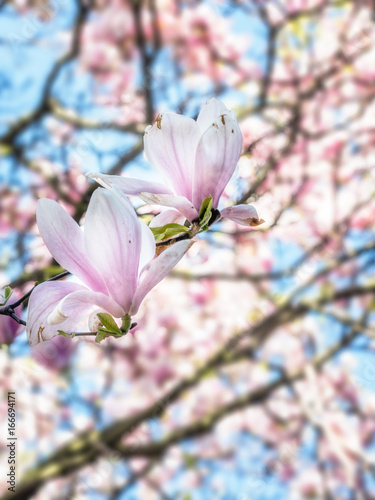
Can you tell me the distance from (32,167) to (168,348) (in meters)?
1.23

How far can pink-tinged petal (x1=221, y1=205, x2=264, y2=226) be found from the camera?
0.31m

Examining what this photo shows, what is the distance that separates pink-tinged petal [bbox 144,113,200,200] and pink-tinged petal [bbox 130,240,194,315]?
2.9 inches

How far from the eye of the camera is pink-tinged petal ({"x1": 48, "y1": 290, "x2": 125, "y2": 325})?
0.24 m

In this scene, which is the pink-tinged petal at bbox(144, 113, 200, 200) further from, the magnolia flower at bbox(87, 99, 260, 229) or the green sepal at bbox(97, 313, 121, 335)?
the green sepal at bbox(97, 313, 121, 335)

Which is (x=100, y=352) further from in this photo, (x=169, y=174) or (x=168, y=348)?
(x=169, y=174)

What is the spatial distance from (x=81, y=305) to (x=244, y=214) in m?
0.13

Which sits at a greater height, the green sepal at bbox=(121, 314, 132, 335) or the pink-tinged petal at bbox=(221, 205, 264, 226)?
the pink-tinged petal at bbox=(221, 205, 264, 226)

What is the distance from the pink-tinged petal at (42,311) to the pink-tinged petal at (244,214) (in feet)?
0.44

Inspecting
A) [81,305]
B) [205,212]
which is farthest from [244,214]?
[81,305]

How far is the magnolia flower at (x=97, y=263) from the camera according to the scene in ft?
0.81

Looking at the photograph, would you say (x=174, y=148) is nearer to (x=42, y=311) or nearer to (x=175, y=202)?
(x=175, y=202)

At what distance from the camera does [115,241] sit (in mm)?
265

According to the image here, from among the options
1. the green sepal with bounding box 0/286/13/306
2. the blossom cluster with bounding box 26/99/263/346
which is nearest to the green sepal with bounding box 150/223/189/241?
the blossom cluster with bounding box 26/99/263/346

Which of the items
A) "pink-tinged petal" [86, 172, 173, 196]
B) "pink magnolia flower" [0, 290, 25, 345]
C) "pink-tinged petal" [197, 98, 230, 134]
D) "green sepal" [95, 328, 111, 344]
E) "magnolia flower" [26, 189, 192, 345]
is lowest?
"pink magnolia flower" [0, 290, 25, 345]
